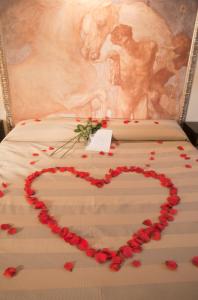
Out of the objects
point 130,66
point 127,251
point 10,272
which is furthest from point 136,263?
point 130,66

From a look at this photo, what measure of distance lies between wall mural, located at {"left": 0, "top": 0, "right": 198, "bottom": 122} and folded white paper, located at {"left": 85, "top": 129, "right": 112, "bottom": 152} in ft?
1.37

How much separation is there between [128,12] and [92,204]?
1.75 meters

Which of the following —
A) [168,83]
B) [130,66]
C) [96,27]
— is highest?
[96,27]

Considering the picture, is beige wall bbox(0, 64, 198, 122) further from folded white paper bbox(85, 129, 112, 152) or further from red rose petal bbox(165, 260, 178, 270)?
red rose petal bbox(165, 260, 178, 270)

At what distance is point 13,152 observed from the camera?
1.96 m

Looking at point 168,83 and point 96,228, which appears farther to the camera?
point 168,83

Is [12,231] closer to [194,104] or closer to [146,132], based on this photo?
[146,132]

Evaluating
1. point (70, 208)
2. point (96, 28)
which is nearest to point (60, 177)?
point (70, 208)

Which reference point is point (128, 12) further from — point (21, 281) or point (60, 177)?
point (21, 281)

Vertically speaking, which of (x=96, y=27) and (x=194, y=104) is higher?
(x=96, y=27)

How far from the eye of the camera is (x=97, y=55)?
230 cm

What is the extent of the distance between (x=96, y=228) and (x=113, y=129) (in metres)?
1.21

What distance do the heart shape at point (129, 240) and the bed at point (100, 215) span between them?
0.01 metres

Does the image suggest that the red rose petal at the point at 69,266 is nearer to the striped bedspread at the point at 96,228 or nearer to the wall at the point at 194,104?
the striped bedspread at the point at 96,228
